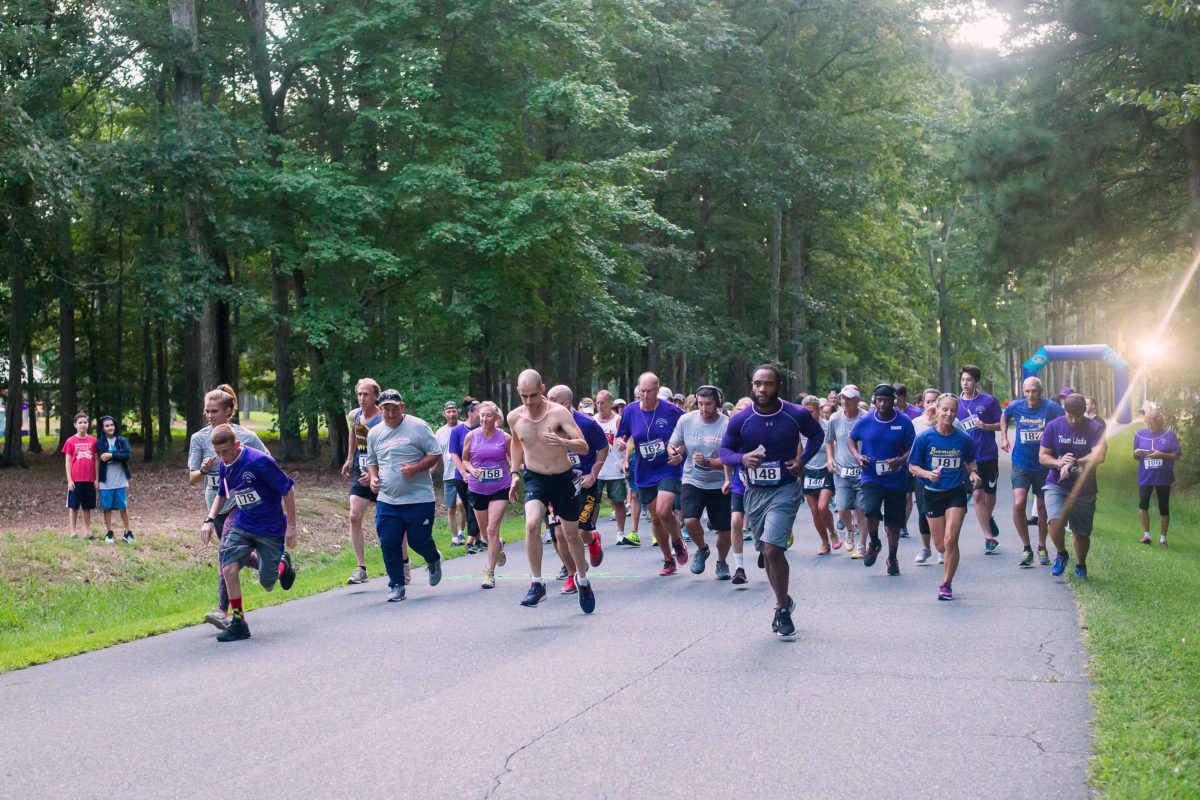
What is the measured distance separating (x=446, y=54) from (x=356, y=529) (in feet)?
56.1

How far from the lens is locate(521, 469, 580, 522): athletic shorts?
10383 millimetres

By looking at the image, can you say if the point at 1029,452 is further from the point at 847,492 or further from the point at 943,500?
the point at 943,500

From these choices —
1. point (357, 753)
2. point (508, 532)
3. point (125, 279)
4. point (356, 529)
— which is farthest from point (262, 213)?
point (357, 753)

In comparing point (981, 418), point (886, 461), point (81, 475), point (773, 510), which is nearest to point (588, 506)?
point (773, 510)

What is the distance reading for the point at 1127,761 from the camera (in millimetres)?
5520

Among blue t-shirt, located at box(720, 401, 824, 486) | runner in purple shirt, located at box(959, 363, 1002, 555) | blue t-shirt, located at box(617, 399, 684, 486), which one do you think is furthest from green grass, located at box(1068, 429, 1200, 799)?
blue t-shirt, located at box(617, 399, 684, 486)

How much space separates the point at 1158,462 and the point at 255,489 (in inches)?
509

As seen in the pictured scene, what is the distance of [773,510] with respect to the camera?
928 cm

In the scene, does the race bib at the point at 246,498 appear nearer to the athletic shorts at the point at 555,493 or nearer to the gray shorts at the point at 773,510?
the athletic shorts at the point at 555,493

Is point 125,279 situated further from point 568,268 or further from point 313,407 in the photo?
point 568,268

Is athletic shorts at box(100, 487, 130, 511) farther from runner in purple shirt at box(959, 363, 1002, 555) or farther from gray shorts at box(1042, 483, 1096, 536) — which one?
gray shorts at box(1042, 483, 1096, 536)

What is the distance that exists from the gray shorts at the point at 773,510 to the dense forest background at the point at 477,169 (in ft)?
39.9

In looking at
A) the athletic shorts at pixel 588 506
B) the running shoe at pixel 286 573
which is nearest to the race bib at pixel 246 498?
the running shoe at pixel 286 573

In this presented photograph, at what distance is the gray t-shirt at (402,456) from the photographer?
37.4ft
